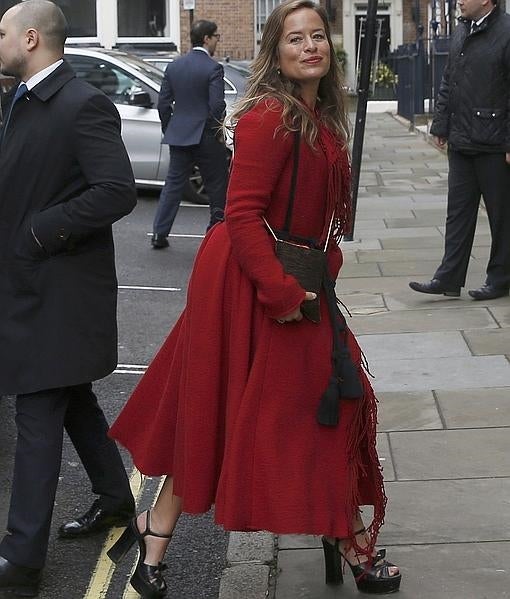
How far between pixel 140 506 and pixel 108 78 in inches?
399

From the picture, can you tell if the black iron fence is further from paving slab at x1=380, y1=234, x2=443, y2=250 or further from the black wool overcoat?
the black wool overcoat

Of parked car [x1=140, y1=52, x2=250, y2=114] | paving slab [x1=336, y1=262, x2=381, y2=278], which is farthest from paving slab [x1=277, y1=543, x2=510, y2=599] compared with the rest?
parked car [x1=140, y1=52, x2=250, y2=114]

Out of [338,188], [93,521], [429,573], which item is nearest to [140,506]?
[93,521]

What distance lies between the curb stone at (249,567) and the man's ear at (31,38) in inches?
73.1

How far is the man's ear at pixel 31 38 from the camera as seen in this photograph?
4273mm

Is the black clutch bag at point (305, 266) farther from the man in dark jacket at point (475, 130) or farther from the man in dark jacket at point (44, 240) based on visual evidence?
the man in dark jacket at point (475, 130)

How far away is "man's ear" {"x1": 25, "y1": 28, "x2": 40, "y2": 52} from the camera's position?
14.0 feet

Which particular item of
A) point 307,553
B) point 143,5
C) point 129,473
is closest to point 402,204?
point 129,473

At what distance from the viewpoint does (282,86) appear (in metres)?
3.77

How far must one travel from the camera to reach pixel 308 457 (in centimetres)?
377

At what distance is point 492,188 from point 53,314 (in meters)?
4.58

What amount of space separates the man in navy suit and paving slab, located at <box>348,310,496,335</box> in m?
3.16

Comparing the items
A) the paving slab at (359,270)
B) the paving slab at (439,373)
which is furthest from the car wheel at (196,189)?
the paving slab at (439,373)

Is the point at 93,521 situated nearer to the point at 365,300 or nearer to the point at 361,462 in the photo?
the point at 361,462
